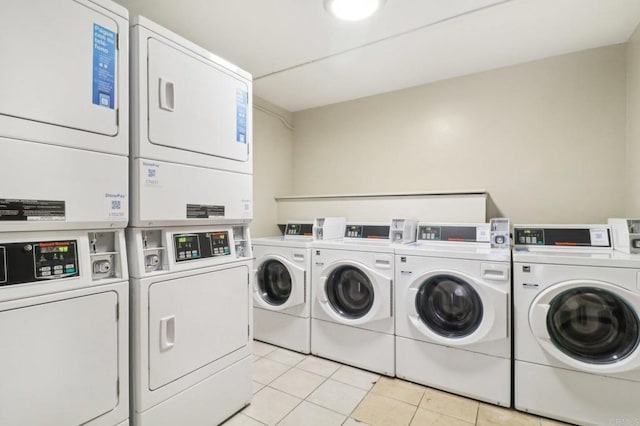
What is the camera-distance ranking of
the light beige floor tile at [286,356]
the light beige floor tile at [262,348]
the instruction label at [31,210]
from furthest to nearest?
the light beige floor tile at [262,348]
the light beige floor tile at [286,356]
the instruction label at [31,210]

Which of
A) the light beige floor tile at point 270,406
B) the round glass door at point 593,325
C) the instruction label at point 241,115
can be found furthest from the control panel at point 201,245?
the round glass door at point 593,325

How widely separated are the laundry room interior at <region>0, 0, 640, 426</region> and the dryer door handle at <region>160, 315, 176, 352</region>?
2cm

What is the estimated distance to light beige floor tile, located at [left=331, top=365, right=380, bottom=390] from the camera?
223 cm

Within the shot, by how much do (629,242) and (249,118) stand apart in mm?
2519

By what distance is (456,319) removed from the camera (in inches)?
81.8

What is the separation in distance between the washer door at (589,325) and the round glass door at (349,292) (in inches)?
42.7

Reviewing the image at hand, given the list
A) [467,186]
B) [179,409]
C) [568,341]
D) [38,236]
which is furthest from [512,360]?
[38,236]

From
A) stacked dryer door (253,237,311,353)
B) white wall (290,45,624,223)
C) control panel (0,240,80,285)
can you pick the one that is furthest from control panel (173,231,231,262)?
white wall (290,45,624,223)

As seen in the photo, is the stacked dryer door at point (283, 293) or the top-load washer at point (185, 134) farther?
the stacked dryer door at point (283, 293)

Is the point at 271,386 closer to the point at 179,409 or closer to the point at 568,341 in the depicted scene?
the point at 179,409

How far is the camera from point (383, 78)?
305 cm

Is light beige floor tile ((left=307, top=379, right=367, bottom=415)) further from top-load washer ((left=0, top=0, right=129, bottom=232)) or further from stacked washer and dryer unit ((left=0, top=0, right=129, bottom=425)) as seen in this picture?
top-load washer ((left=0, top=0, right=129, bottom=232))

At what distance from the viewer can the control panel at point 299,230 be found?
3.18m

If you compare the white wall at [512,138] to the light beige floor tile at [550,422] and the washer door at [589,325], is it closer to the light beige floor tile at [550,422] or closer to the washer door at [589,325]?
the washer door at [589,325]
